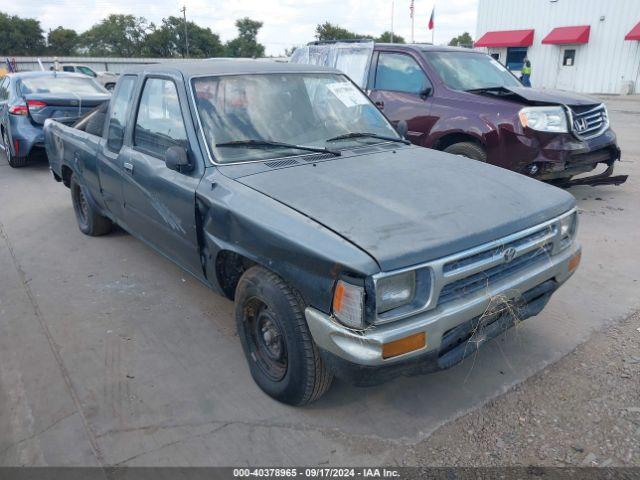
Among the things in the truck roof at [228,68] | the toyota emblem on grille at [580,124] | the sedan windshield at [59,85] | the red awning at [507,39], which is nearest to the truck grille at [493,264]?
the truck roof at [228,68]

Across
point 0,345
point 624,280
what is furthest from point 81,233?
point 624,280

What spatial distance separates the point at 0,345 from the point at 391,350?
280cm

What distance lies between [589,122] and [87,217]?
582 cm

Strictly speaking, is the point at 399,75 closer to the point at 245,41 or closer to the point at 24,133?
the point at 24,133

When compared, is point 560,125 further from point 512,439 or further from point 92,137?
point 92,137

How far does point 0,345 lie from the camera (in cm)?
342

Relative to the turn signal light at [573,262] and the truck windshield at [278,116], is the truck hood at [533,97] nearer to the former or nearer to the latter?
the truck windshield at [278,116]

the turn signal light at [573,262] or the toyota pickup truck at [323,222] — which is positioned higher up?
Answer: the toyota pickup truck at [323,222]

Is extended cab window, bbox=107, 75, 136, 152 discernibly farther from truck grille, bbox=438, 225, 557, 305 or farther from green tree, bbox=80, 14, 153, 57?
green tree, bbox=80, 14, 153, 57

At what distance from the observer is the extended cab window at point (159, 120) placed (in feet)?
10.9

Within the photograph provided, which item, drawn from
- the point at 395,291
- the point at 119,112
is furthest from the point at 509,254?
the point at 119,112

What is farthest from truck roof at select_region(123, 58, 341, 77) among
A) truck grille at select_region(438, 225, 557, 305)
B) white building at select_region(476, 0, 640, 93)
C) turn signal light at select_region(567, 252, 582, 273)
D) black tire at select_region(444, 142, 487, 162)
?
white building at select_region(476, 0, 640, 93)

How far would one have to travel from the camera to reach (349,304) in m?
2.14

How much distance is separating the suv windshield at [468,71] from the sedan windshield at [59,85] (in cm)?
599
